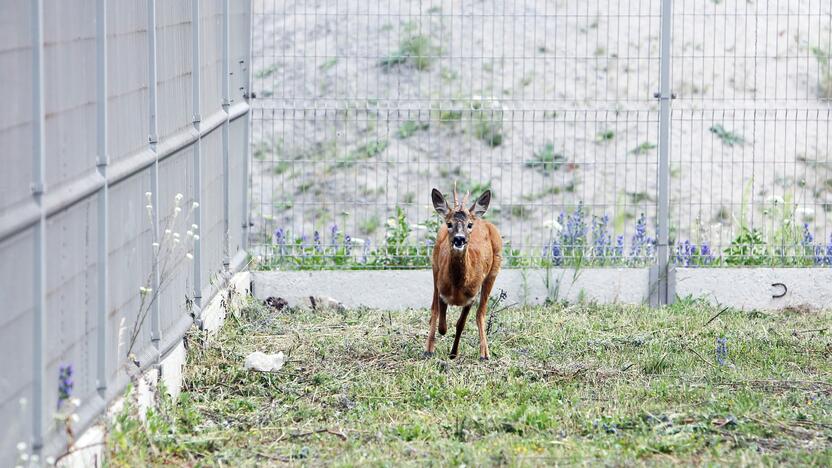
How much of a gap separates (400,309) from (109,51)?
5.74 meters

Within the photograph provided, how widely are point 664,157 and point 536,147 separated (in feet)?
17.7

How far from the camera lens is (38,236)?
532cm

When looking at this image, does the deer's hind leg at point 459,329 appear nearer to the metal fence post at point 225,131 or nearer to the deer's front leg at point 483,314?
the deer's front leg at point 483,314

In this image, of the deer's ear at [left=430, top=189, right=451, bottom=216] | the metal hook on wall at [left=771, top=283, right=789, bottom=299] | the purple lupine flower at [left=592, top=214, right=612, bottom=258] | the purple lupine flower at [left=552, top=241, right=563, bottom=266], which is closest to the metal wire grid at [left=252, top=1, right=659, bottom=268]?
the purple lupine flower at [left=592, top=214, right=612, bottom=258]

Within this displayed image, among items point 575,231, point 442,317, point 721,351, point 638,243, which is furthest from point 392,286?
point 721,351

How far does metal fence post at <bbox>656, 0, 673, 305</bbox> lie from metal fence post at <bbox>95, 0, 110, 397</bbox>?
7083mm

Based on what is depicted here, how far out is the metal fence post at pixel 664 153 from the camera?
12.3 meters

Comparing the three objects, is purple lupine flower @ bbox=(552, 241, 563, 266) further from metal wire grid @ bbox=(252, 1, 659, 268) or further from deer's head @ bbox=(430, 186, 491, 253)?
deer's head @ bbox=(430, 186, 491, 253)

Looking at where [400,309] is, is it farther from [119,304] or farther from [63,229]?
[63,229]

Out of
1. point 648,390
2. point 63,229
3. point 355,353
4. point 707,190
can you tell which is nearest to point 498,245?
point 355,353

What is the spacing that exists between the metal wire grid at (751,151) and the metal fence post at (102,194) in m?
7.34

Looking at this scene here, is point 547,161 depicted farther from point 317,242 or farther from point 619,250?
point 317,242

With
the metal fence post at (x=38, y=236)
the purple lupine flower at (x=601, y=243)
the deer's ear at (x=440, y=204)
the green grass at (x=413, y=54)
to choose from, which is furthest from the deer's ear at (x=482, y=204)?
the metal fence post at (x=38, y=236)

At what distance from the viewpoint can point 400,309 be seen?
1205 cm
